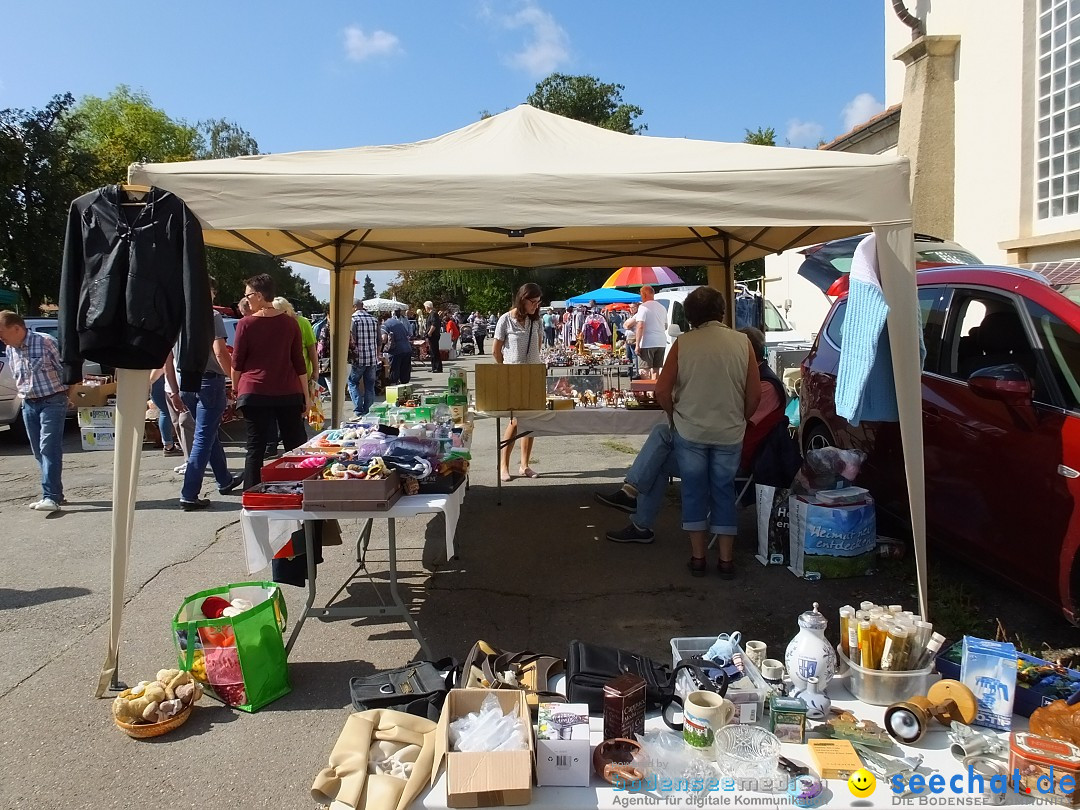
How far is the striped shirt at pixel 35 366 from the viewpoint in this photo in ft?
20.1

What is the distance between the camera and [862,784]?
1917 millimetres

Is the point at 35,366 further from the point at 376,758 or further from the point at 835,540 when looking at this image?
the point at 835,540

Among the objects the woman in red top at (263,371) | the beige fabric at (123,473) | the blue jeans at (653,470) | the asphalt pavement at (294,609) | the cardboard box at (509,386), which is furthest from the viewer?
the cardboard box at (509,386)

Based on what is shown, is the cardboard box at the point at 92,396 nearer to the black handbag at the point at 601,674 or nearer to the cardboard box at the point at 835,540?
the cardboard box at the point at 835,540

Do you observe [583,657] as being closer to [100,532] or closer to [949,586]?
[949,586]

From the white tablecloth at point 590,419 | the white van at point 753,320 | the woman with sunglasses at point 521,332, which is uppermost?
the white van at point 753,320

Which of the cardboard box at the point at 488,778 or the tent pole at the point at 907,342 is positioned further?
the tent pole at the point at 907,342

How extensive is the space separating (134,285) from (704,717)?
2765 mm

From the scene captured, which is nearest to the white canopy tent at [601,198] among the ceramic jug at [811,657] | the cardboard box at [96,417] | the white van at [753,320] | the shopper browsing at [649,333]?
the ceramic jug at [811,657]

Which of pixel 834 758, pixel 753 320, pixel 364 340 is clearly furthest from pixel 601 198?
pixel 753 320

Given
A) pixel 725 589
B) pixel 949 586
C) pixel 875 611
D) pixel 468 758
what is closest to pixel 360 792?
pixel 468 758

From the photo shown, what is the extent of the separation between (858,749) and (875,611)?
550 millimetres

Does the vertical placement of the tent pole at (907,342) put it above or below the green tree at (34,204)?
below

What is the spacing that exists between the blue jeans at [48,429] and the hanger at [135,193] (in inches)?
162
